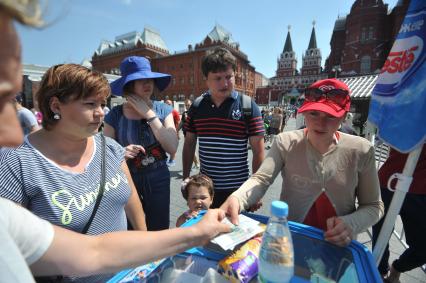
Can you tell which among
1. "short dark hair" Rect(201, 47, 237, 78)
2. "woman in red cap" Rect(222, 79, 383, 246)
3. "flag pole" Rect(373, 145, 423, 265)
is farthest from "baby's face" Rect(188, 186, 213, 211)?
"flag pole" Rect(373, 145, 423, 265)

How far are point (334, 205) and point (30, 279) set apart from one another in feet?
4.55

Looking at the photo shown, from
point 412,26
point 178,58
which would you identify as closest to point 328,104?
point 412,26

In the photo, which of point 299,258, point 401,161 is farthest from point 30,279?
point 401,161

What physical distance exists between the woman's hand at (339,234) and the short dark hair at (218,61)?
1.54 metres

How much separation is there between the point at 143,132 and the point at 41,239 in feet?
4.50

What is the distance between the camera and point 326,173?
4.56 feet

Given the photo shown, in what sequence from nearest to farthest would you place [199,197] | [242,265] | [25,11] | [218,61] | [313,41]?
[25,11] < [242,265] < [218,61] < [199,197] < [313,41]

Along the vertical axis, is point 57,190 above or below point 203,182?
above

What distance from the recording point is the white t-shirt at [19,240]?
55 cm

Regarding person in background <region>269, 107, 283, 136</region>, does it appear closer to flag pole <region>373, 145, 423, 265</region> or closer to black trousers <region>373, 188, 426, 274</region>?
black trousers <region>373, 188, 426, 274</region>

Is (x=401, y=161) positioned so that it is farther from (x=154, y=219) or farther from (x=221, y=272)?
(x=154, y=219)

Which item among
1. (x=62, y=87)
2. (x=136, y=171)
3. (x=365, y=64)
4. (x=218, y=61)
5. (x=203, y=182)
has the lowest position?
(x=203, y=182)

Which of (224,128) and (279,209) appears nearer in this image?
(279,209)

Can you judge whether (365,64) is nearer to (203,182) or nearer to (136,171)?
(203,182)
